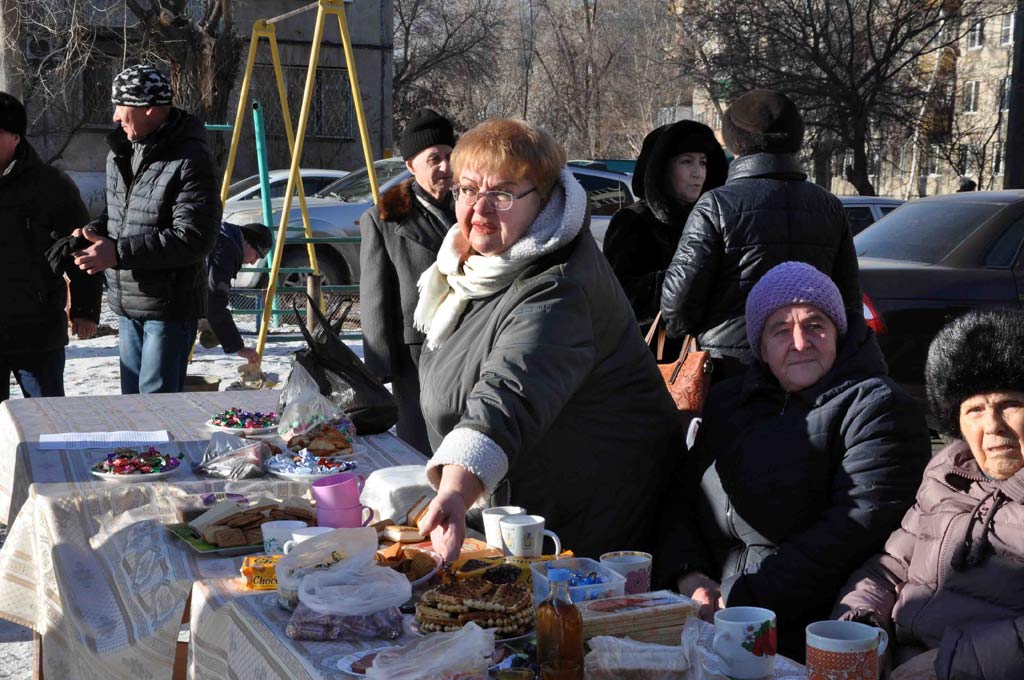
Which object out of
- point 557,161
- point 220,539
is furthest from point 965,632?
point 220,539

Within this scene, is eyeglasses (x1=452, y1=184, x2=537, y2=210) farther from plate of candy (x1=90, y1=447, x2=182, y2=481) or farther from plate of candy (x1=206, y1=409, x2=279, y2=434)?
plate of candy (x1=206, y1=409, x2=279, y2=434)

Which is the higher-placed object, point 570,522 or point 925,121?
point 925,121

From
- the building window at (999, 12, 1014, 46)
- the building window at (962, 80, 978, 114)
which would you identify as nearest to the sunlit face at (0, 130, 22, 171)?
the building window at (962, 80, 978, 114)

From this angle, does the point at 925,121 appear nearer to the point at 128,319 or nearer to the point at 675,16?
the point at 675,16

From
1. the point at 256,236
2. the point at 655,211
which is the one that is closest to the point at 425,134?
→ the point at 655,211

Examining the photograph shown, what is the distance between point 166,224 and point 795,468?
125 inches

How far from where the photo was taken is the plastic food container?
2.04m

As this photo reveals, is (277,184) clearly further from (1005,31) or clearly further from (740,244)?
(1005,31)

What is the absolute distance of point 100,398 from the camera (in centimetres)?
446

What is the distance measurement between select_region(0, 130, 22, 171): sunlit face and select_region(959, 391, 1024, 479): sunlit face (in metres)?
4.09

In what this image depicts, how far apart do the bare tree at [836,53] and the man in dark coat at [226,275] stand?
17762mm

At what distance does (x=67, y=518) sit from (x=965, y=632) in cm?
204

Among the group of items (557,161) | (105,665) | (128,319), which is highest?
(557,161)

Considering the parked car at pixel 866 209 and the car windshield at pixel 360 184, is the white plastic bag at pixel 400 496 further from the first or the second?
the parked car at pixel 866 209
